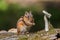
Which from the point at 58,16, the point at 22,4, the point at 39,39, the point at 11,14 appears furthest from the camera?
the point at 22,4

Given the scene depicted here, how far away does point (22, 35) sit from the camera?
19.7ft

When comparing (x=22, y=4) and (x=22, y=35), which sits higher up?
(x=22, y=4)

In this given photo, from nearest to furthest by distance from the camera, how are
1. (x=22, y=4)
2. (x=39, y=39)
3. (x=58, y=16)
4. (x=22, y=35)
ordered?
(x=39, y=39)
(x=22, y=35)
(x=58, y=16)
(x=22, y=4)

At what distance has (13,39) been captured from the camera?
5.78 m

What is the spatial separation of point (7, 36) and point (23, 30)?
1.25ft

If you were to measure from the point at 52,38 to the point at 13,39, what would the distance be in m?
0.69

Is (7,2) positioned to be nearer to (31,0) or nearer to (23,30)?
(31,0)

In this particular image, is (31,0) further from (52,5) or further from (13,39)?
(13,39)

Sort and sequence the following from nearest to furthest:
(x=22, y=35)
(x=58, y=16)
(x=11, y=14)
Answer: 1. (x=22, y=35)
2. (x=58, y=16)
3. (x=11, y=14)

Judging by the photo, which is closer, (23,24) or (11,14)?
(23,24)

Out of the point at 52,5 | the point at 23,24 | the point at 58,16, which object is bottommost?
the point at 23,24

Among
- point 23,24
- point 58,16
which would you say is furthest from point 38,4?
point 23,24

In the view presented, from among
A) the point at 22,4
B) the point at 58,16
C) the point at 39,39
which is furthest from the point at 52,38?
the point at 22,4

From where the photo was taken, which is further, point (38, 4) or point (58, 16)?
point (38, 4)
